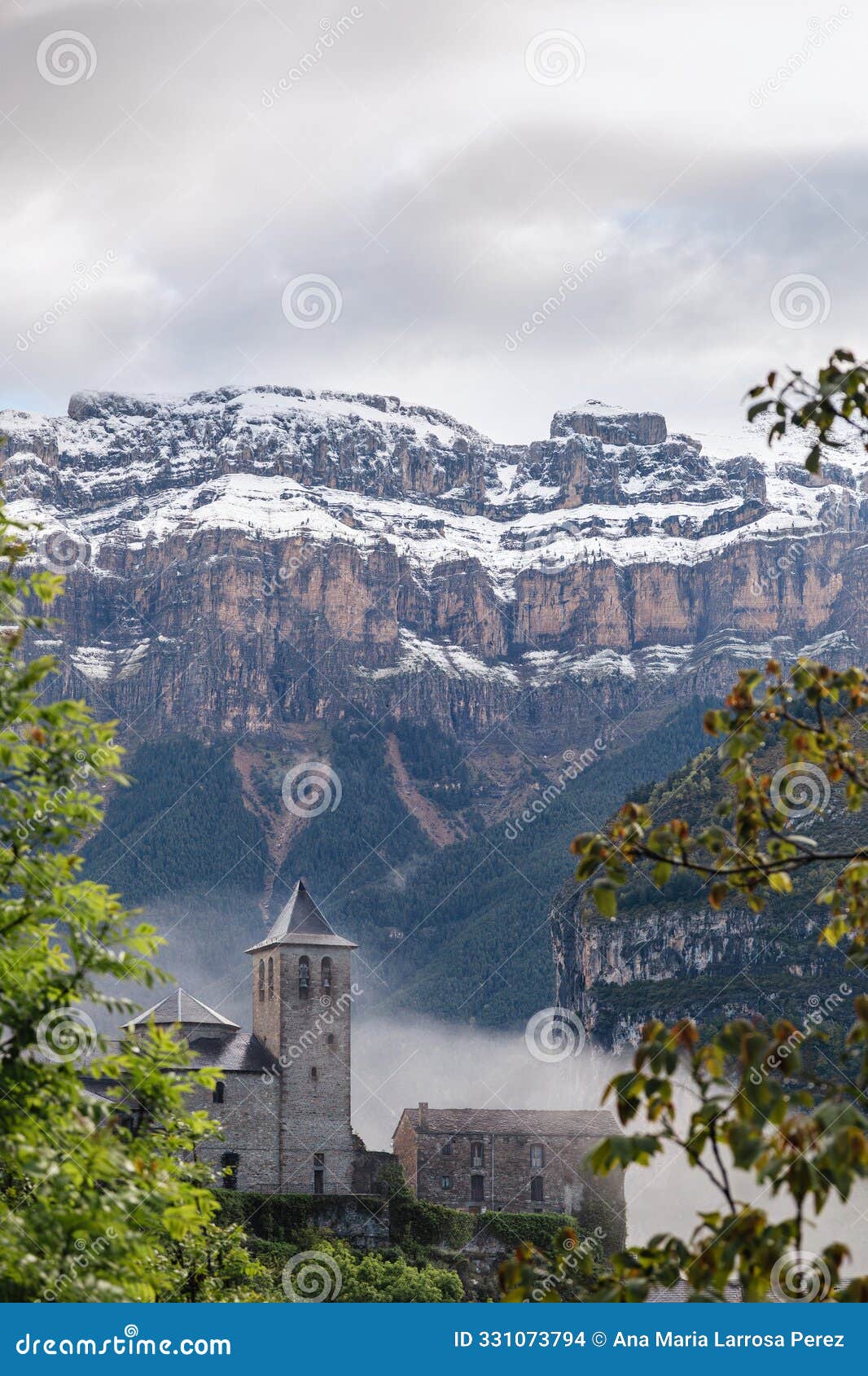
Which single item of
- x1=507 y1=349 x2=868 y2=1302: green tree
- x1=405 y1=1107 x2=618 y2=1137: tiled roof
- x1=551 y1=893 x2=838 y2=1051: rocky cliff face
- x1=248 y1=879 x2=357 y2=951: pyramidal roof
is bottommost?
x1=507 y1=349 x2=868 y2=1302: green tree

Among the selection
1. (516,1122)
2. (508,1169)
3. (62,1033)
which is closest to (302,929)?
(516,1122)

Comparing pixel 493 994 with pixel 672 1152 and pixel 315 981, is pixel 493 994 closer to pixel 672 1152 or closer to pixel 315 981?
pixel 672 1152

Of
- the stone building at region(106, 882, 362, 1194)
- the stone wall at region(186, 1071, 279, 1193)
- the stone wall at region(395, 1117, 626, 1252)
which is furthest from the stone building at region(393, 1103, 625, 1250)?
the stone wall at region(186, 1071, 279, 1193)

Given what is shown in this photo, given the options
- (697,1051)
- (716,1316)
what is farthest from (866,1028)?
(716,1316)

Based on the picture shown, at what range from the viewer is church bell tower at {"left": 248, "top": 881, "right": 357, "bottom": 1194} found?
216ft

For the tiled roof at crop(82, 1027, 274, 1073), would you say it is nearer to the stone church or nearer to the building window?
the stone church

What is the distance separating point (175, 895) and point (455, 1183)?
125249 millimetres

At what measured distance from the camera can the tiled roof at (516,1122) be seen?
71500mm

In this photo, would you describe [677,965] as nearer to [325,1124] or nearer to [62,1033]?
[325,1124]

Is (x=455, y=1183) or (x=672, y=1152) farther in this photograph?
(x=672, y=1152)

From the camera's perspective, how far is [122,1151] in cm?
1093

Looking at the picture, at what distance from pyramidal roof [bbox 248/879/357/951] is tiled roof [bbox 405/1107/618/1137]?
8.94 m

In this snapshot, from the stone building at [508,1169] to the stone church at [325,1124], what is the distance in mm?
50

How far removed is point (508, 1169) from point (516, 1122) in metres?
2.84
